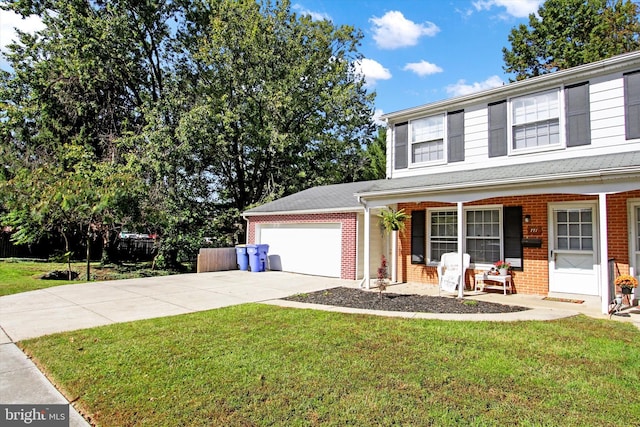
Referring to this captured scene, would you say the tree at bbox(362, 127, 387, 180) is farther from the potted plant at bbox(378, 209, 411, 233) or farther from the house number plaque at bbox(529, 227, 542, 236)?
the house number plaque at bbox(529, 227, 542, 236)

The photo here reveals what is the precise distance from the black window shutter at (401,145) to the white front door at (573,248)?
4139mm

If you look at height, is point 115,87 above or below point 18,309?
above

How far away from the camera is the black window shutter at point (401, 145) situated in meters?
11.5

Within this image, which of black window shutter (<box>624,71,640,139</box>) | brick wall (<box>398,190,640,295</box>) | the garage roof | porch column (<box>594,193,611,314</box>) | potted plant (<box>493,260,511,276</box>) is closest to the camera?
porch column (<box>594,193,611,314</box>)

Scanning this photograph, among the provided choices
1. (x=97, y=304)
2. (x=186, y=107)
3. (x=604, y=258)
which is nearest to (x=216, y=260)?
(x=97, y=304)

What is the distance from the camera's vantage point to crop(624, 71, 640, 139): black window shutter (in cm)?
799

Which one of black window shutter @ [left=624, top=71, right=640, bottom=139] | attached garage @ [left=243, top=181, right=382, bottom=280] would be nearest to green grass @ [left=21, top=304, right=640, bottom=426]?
black window shutter @ [left=624, top=71, right=640, bottom=139]

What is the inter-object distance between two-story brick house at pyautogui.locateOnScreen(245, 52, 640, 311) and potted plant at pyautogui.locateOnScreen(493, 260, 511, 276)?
167 mm

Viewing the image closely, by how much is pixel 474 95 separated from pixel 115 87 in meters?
19.0

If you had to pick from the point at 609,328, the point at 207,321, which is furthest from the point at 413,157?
the point at 207,321

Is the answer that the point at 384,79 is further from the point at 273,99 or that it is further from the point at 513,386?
the point at 513,386

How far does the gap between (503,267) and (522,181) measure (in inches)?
93.5

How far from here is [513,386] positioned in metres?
3.85


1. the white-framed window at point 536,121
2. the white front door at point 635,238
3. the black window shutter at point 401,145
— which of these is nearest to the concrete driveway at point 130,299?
the black window shutter at point 401,145
